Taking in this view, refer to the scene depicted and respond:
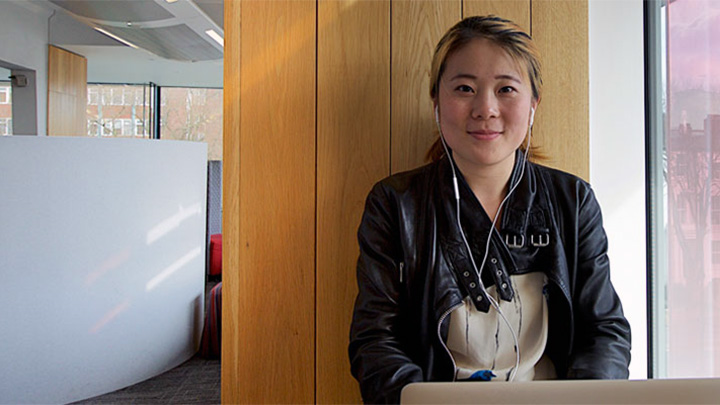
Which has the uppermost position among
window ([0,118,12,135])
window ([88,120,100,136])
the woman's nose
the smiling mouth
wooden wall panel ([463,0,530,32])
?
window ([88,120,100,136])

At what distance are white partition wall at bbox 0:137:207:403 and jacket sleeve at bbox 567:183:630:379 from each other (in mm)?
2989

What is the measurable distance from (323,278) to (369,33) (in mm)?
680

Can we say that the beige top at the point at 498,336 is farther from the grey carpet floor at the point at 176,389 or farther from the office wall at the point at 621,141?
the grey carpet floor at the point at 176,389

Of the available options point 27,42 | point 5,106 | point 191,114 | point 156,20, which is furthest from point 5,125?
point 156,20

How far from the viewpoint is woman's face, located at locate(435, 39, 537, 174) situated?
3.94 ft

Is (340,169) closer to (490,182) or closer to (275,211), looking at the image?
(275,211)

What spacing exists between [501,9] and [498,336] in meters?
0.89

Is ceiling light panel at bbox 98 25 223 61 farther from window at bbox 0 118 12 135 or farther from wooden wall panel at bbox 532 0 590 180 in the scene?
wooden wall panel at bbox 532 0 590 180

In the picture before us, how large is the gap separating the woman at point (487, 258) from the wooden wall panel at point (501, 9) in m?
0.28

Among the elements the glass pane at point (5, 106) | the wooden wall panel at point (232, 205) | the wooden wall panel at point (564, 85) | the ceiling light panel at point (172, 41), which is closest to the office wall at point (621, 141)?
the wooden wall panel at point (564, 85)

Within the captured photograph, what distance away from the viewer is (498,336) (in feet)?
3.95

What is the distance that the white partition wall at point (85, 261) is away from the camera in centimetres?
321

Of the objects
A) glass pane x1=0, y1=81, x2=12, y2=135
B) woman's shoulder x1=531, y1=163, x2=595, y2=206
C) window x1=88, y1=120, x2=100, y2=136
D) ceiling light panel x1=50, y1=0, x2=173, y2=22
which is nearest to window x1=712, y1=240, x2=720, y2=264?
woman's shoulder x1=531, y1=163, x2=595, y2=206

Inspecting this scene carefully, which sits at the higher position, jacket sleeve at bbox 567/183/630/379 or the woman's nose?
the woman's nose
